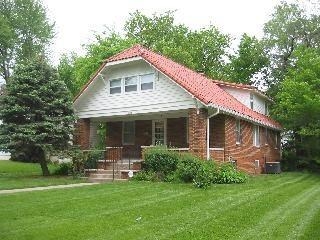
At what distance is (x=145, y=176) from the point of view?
63.9 ft

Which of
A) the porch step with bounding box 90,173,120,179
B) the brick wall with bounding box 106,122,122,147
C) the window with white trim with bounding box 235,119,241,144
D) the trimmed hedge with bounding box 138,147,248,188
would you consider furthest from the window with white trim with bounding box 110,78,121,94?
the window with white trim with bounding box 235,119,241,144

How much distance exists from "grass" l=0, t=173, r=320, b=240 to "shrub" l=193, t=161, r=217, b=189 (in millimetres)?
1118

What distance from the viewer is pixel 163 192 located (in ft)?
47.6

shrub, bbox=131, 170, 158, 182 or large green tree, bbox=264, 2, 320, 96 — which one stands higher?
large green tree, bbox=264, 2, 320, 96

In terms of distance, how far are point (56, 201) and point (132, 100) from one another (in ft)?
36.5

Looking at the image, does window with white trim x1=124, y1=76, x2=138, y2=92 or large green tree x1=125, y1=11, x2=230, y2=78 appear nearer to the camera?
window with white trim x1=124, y1=76, x2=138, y2=92

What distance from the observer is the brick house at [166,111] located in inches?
809

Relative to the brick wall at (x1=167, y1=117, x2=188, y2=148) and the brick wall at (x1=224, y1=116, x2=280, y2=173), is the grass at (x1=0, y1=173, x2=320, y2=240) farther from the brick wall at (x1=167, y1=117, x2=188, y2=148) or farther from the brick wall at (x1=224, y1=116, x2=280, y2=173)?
the brick wall at (x1=167, y1=117, x2=188, y2=148)

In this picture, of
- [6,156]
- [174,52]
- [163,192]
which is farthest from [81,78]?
[163,192]

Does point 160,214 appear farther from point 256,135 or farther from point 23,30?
Result: point 23,30

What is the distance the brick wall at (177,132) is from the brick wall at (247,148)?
267 cm

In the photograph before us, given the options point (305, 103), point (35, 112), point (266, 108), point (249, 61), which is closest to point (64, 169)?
point (35, 112)

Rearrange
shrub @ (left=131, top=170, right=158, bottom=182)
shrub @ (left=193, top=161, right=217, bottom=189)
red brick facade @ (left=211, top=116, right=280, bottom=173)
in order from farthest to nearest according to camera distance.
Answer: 1. red brick facade @ (left=211, top=116, right=280, bottom=173)
2. shrub @ (left=131, top=170, right=158, bottom=182)
3. shrub @ (left=193, top=161, right=217, bottom=189)

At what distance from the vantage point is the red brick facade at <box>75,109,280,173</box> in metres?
20.3
